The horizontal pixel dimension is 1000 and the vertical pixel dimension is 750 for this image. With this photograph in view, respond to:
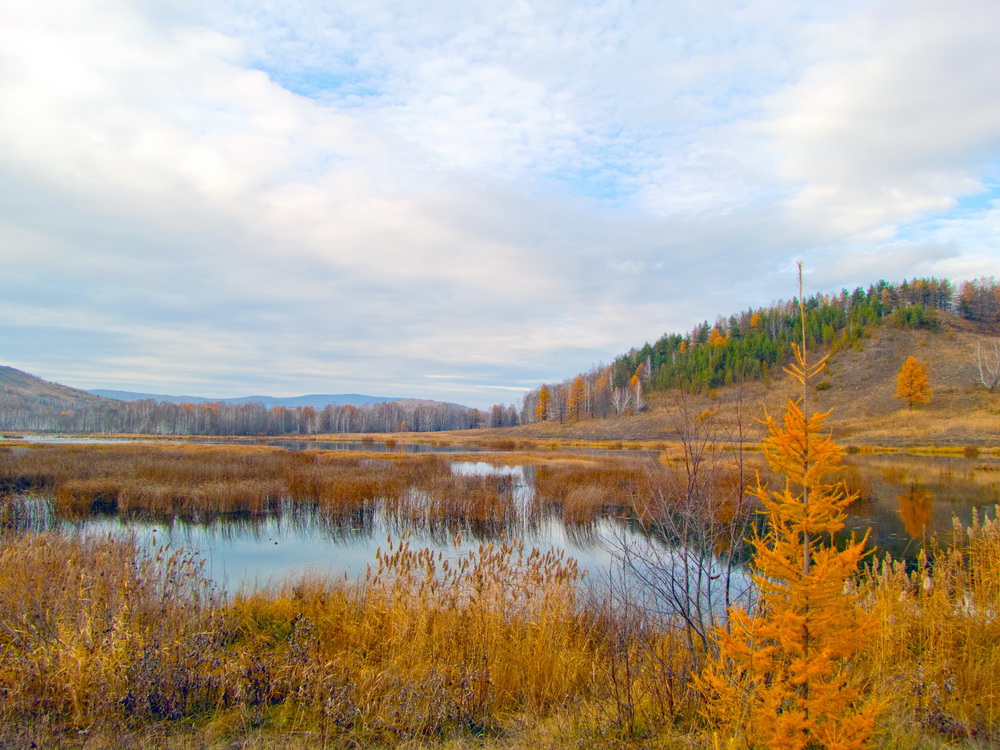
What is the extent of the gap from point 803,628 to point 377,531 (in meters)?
15.0

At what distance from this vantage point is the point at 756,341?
9150 centimetres

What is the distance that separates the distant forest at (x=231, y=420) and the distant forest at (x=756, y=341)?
37085 millimetres

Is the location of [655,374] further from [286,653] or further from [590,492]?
[286,653]

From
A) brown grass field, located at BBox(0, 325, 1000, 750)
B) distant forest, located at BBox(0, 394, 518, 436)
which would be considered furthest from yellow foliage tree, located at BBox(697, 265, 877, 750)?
distant forest, located at BBox(0, 394, 518, 436)

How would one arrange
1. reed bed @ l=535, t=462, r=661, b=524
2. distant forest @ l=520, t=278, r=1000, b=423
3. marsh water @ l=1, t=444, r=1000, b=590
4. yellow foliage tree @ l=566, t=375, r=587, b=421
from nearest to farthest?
marsh water @ l=1, t=444, r=1000, b=590 → reed bed @ l=535, t=462, r=661, b=524 → distant forest @ l=520, t=278, r=1000, b=423 → yellow foliage tree @ l=566, t=375, r=587, b=421

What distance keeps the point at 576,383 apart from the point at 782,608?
10226 centimetres

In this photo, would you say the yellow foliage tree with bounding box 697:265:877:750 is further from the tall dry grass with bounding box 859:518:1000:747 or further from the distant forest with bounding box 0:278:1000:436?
the distant forest with bounding box 0:278:1000:436

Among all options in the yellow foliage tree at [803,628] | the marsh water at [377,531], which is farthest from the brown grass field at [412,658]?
the marsh water at [377,531]

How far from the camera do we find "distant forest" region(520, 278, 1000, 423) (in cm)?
8550

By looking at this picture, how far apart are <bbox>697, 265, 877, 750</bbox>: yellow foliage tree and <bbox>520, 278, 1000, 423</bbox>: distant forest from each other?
3102 inches

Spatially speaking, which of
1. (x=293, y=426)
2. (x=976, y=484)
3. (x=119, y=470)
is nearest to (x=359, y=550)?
(x=119, y=470)

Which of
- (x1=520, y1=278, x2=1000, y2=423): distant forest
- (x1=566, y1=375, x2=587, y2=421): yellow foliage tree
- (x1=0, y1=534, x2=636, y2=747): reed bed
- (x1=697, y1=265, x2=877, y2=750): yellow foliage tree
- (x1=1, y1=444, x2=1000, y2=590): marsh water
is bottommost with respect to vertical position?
(x1=1, y1=444, x2=1000, y2=590): marsh water

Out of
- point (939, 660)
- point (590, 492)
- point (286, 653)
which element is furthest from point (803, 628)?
point (590, 492)

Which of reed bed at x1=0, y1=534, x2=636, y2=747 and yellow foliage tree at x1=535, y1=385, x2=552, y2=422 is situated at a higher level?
yellow foliage tree at x1=535, y1=385, x2=552, y2=422
